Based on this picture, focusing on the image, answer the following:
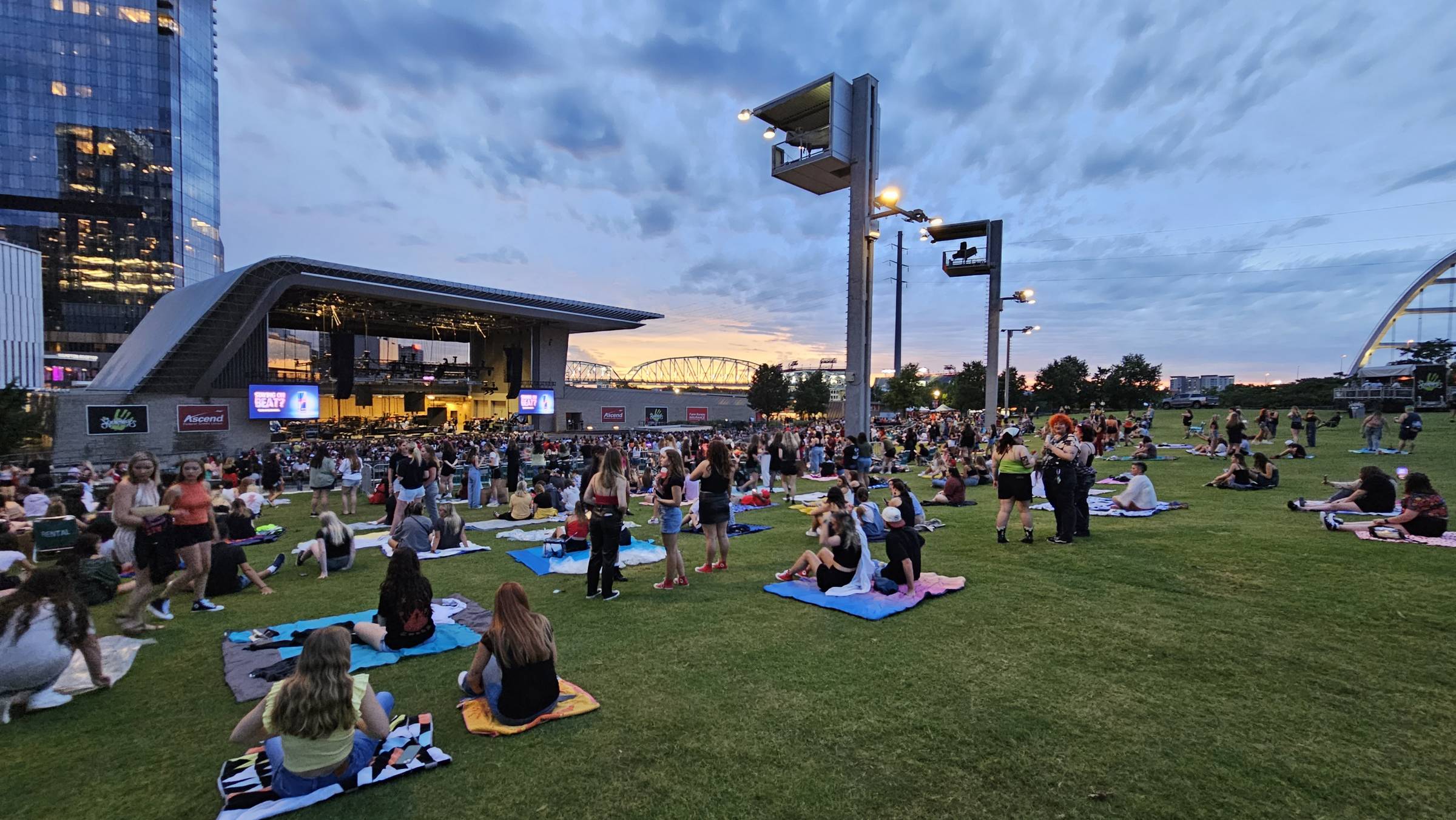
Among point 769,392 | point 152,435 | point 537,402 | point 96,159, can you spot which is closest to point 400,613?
point 152,435

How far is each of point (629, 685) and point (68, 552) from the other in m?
6.59

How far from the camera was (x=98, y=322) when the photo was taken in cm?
5934

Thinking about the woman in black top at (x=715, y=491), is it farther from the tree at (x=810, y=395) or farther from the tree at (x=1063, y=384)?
the tree at (x=810, y=395)

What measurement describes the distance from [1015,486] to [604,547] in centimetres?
551

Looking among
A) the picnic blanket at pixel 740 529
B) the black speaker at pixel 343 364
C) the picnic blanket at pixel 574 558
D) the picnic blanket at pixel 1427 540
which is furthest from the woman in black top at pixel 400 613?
the black speaker at pixel 343 364

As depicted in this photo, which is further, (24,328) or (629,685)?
(24,328)

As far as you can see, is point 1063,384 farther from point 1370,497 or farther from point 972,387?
point 1370,497

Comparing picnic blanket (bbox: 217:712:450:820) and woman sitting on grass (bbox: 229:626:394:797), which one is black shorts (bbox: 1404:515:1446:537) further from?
woman sitting on grass (bbox: 229:626:394:797)

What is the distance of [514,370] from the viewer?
Result: 157 feet

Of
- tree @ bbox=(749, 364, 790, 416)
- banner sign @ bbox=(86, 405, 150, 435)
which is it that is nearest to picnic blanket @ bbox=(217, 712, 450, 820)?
banner sign @ bbox=(86, 405, 150, 435)

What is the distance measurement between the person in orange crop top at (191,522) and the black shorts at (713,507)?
16.5 ft

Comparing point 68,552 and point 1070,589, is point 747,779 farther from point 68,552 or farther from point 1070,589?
point 68,552

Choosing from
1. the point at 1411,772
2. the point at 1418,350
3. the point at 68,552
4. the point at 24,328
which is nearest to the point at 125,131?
the point at 24,328

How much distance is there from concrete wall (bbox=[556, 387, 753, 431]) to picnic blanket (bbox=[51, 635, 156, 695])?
4537 centimetres
